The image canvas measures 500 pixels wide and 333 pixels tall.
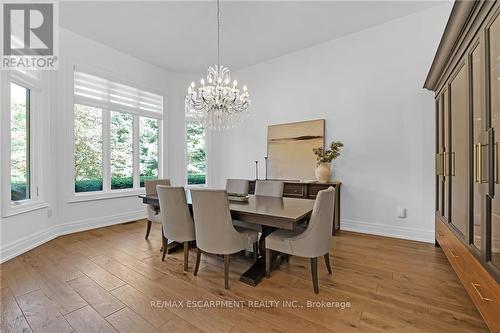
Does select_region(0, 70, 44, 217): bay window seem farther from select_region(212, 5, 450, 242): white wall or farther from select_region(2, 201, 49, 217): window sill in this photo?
select_region(212, 5, 450, 242): white wall

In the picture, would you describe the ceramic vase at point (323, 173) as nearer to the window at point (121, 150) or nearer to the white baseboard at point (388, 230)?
the white baseboard at point (388, 230)

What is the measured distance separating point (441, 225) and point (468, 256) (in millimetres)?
1064

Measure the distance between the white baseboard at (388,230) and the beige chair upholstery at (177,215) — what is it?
103 inches

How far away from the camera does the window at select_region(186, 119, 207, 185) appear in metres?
5.39

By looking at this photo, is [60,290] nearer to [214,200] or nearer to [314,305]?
[214,200]

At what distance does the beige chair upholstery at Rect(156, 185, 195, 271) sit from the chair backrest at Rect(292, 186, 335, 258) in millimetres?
1118

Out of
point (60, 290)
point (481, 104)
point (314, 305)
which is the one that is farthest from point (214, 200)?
point (481, 104)

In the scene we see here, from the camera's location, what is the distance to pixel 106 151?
409 centimetres

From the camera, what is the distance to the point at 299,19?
128 inches

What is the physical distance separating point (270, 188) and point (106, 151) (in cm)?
317

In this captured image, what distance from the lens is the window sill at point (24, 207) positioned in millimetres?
2675

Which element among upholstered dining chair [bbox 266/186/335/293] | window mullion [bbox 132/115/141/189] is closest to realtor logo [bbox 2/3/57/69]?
window mullion [bbox 132/115/141/189]

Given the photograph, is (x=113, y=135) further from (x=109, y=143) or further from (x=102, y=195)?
(x=102, y=195)

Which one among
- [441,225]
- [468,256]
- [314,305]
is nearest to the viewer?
[468,256]
